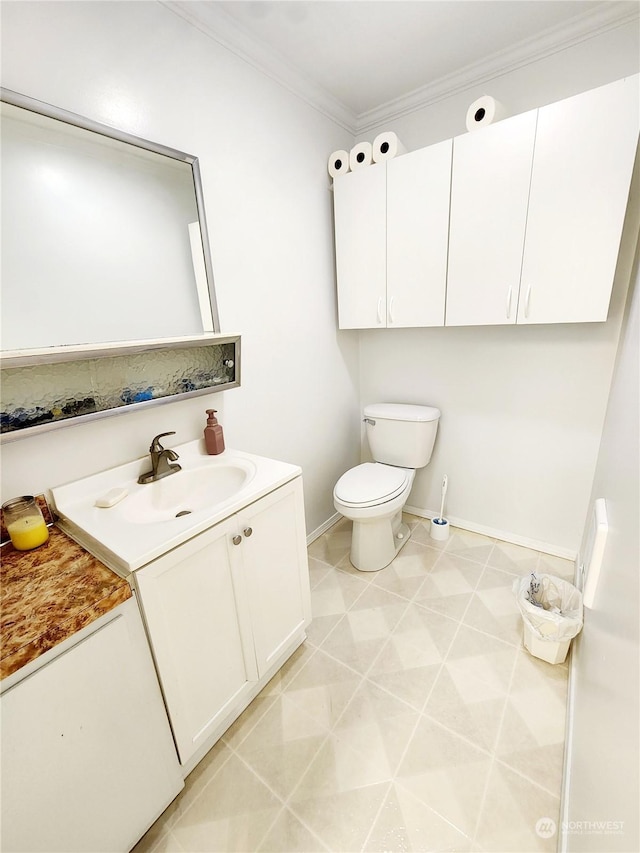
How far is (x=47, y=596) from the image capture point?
31.1 inches

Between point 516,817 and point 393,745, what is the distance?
35 cm

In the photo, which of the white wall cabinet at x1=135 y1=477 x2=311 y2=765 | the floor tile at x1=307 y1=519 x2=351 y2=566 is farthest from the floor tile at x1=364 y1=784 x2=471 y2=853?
the floor tile at x1=307 y1=519 x2=351 y2=566

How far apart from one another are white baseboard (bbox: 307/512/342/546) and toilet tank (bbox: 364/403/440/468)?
52 cm

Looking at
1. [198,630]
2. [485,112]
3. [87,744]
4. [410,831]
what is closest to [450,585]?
[410,831]

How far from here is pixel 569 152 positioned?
1.36m

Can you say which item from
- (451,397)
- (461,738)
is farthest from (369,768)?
(451,397)

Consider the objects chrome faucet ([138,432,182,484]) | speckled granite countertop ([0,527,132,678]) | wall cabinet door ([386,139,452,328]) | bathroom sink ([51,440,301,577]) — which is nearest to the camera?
speckled granite countertop ([0,527,132,678])

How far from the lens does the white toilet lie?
181 cm

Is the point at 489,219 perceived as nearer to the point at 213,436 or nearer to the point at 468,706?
the point at 213,436

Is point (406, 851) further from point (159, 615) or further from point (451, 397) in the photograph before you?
point (451, 397)

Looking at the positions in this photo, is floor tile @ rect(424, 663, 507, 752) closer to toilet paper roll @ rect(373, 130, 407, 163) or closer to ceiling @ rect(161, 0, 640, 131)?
toilet paper roll @ rect(373, 130, 407, 163)

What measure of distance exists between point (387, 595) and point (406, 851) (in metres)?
Result: 0.89

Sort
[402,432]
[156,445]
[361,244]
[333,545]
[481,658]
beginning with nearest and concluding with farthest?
1. [156,445]
2. [481,658]
3. [361,244]
4. [402,432]
5. [333,545]

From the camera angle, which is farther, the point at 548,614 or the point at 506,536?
the point at 506,536
